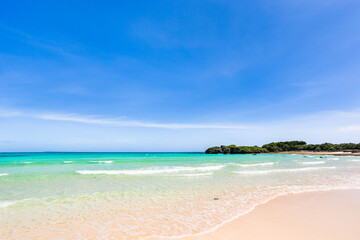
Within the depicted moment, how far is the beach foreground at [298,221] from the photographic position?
4.56 meters

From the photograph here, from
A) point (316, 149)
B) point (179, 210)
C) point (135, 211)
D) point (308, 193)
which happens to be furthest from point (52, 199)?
point (316, 149)

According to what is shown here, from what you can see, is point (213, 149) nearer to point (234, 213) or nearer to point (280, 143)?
point (280, 143)

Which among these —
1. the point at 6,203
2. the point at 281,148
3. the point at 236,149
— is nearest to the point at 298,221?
the point at 6,203

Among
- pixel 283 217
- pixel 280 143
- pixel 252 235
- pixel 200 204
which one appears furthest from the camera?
pixel 280 143

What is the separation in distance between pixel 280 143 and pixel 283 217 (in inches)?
4597

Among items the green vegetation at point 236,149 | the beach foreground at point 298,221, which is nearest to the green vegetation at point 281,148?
the green vegetation at point 236,149

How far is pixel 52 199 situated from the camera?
8.16 metres

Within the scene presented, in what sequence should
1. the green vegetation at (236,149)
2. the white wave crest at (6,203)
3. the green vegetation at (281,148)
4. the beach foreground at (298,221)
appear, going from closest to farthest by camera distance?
the beach foreground at (298,221), the white wave crest at (6,203), the green vegetation at (236,149), the green vegetation at (281,148)

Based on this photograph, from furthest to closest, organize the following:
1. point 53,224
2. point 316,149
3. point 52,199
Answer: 1. point 316,149
2. point 52,199
3. point 53,224

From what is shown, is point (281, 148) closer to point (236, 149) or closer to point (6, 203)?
point (236, 149)

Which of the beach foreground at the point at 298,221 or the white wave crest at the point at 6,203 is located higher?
the white wave crest at the point at 6,203

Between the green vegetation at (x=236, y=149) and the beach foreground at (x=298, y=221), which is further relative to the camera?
the green vegetation at (x=236, y=149)

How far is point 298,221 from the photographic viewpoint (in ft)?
18.1

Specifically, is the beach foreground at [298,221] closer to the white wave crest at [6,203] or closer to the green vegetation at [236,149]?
the white wave crest at [6,203]
